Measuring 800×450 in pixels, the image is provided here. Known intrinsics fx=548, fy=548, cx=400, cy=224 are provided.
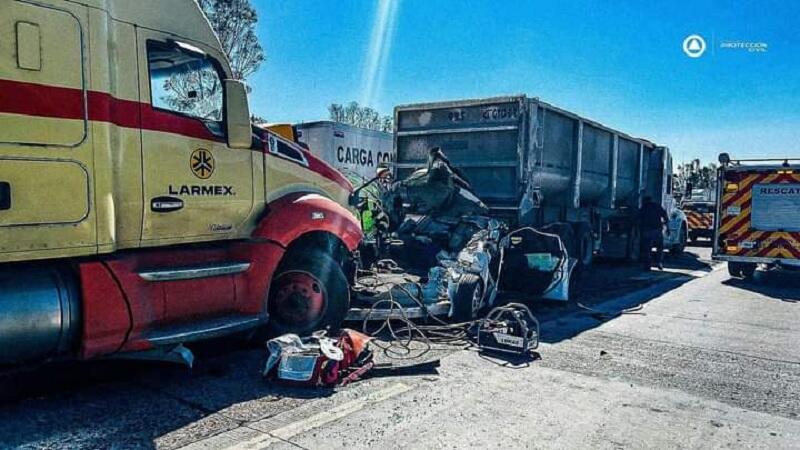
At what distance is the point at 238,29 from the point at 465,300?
16.5 metres

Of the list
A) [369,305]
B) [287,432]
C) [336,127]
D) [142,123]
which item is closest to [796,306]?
[369,305]

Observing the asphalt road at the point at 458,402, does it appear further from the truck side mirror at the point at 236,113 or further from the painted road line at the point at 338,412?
the truck side mirror at the point at 236,113

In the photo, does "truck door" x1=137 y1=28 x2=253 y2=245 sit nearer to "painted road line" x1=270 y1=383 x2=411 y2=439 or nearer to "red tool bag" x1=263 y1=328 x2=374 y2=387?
"red tool bag" x1=263 y1=328 x2=374 y2=387

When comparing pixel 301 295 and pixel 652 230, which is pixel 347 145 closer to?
pixel 652 230

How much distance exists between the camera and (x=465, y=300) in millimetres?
6301

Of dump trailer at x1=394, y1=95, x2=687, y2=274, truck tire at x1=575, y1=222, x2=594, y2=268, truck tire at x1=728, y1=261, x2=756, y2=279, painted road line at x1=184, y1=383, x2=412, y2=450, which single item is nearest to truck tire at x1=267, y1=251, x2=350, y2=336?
painted road line at x1=184, y1=383, x2=412, y2=450

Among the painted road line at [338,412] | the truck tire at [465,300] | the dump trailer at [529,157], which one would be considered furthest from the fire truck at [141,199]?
the dump trailer at [529,157]

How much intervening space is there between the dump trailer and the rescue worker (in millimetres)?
1094

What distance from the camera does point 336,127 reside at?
49.3 ft

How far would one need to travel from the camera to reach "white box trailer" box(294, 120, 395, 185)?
1493 centimetres

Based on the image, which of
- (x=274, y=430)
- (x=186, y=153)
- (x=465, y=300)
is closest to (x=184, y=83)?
(x=186, y=153)

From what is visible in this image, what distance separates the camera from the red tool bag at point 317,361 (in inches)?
171

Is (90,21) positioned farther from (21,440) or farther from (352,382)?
(352,382)

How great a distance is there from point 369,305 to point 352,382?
6.26 feet
